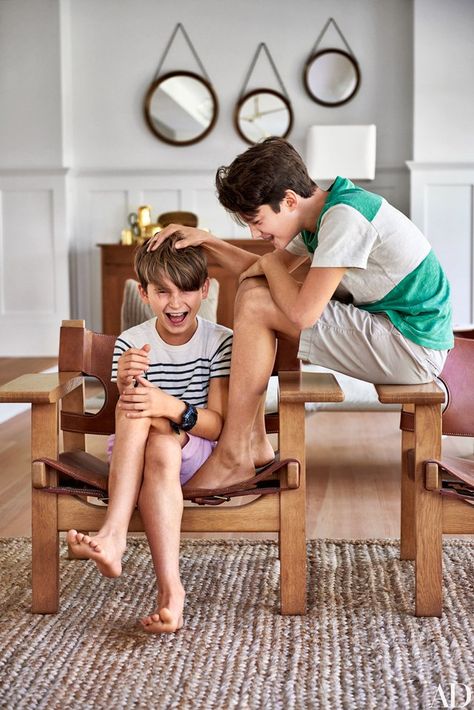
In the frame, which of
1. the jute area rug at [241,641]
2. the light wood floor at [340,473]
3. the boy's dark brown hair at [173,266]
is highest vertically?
the boy's dark brown hair at [173,266]

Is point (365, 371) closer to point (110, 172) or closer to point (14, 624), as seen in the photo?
point (14, 624)

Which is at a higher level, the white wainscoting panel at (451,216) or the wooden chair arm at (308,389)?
the white wainscoting panel at (451,216)

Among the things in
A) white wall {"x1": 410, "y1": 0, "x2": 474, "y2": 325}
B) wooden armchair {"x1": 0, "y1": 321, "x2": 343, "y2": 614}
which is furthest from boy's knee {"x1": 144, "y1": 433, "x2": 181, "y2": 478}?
white wall {"x1": 410, "y1": 0, "x2": 474, "y2": 325}

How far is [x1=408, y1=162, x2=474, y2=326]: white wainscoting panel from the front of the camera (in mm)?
6344

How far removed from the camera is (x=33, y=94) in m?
6.46

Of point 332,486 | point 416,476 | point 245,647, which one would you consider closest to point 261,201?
point 416,476

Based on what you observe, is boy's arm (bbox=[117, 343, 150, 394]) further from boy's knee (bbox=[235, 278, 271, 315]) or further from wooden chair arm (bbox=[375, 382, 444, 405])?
wooden chair arm (bbox=[375, 382, 444, 405])

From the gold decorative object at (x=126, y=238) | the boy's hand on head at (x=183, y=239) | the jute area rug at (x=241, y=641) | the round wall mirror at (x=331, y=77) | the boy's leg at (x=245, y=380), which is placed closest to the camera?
the jute area rug at (x=241, y=641)

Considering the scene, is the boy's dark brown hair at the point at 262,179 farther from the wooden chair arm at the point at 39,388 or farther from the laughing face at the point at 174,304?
the wooden chair arm at the point at 39,388

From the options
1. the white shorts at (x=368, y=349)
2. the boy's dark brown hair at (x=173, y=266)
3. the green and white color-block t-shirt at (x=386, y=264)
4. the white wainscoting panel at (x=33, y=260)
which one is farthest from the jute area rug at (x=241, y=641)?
the white wainscoting panel at (x=33, y=260)

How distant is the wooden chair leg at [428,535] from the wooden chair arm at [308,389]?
0.20 m

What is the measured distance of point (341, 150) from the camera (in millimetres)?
5844

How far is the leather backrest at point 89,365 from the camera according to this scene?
223cm

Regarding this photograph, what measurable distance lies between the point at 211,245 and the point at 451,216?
454 centimetres
